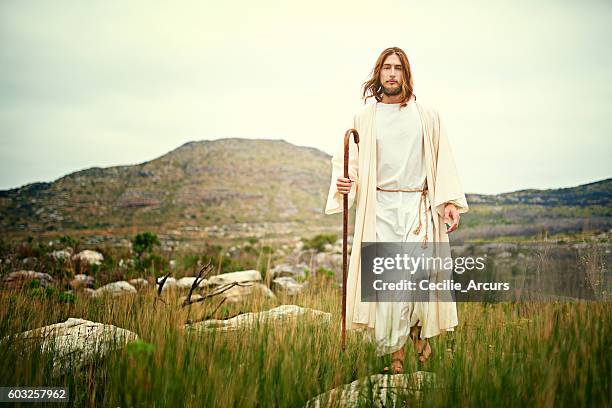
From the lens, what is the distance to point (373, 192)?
452 centimetres

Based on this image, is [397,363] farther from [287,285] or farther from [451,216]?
[287,285]

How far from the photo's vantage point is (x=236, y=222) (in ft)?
195

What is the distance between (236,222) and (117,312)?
54348 millimetres

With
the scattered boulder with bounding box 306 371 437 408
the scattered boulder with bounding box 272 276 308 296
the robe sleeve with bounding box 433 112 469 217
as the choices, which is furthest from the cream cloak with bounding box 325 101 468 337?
the scattered boulder with bounding box 272 276 308 296

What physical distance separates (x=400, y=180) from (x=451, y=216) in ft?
1.62

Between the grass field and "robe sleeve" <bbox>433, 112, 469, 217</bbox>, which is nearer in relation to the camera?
the grass field

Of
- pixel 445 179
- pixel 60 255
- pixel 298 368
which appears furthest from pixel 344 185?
pixel 60 255

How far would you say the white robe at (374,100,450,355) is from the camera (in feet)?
14.2

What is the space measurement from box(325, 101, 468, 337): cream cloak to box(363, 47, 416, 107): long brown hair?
13cm

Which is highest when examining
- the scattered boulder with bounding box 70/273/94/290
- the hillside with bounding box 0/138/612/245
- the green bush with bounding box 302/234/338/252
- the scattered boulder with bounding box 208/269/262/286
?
the hillside with bounding box 0/138/612/245

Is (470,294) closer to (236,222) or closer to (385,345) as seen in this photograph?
(385,345)

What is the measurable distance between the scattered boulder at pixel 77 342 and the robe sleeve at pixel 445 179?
254 cm

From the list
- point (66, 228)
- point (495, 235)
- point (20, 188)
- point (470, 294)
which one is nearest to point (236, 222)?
point (66, 228)

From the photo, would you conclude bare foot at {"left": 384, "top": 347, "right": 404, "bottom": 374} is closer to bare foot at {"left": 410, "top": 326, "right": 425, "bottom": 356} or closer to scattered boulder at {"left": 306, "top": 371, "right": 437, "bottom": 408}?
bare foot at {"left": 410, "top": 326, "right": 425, "bottom": 356}
